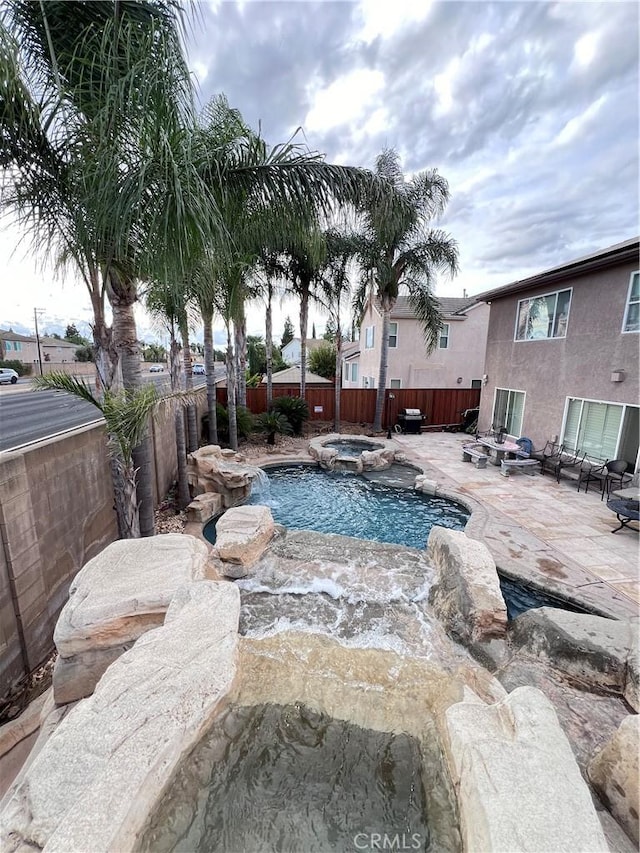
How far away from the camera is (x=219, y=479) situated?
978cm

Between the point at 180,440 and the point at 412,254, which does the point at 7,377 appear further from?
the point at 412,254

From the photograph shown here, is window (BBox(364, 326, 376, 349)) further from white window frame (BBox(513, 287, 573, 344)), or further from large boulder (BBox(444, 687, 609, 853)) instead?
large boulder (BBox(444, 687, 609, 853))

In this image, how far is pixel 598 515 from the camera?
A: 804 centimetres

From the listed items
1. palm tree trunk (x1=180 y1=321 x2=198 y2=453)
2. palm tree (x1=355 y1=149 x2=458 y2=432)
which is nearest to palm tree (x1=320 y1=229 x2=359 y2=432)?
palm tree (x1=355 y1=149 x2=458 y2=432)

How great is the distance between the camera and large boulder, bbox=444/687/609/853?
72.0 inches

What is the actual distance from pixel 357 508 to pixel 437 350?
14155 mm

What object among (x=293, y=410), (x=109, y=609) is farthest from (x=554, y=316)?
(x=109, y=609)

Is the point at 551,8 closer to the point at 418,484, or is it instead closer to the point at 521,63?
the point at 521,63

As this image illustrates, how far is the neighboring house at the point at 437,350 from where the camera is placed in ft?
66.7

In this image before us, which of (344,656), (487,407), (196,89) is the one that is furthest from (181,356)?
(487,407)

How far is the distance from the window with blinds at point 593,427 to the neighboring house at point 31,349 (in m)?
44.7

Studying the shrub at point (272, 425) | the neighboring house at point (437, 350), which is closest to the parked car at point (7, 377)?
the shrub at point (272, 425)

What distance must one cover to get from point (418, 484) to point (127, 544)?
7551 millimetres

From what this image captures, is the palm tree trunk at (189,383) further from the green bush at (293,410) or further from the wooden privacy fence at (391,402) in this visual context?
the wooden privacy fence at (391,402)
